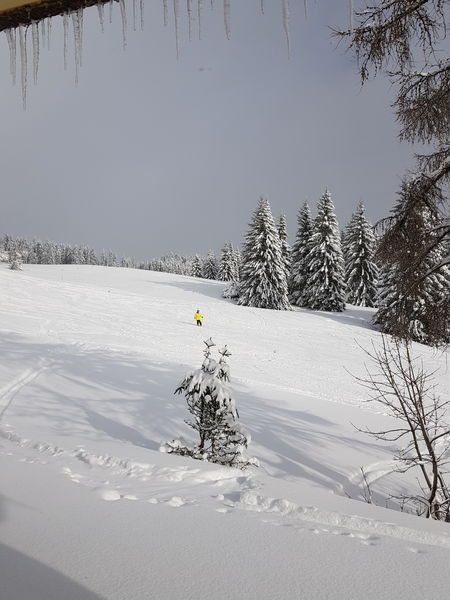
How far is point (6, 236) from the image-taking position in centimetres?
17500

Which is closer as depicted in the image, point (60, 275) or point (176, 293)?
point (176, 293)

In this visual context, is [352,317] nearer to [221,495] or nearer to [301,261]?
[301,261]

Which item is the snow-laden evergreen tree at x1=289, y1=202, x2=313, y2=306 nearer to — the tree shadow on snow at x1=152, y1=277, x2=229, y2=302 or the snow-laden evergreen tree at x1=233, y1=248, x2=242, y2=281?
the tree shadow on snow at x1=152, y1=277, x2=229, y2=302

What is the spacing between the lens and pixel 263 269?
38.0m

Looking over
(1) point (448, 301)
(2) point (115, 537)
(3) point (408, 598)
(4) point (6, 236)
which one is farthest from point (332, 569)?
(4) point (6, 236)

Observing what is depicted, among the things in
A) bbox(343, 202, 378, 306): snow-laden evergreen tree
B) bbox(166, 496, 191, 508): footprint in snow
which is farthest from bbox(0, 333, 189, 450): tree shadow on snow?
bbox(343, 202, 378, 306): snow-laden evergreen tree

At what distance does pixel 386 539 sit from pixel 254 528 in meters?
0.95

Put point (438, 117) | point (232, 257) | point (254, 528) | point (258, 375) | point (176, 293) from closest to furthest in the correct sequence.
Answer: point (254, 528) → point (438, 117) → point (258, 375) → point (176, 293) → point (232, 257)

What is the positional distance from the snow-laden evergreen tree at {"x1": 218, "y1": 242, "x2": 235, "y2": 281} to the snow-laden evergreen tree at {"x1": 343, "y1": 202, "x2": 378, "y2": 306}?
79.9ft

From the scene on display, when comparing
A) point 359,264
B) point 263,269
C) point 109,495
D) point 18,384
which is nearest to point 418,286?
point 109,495

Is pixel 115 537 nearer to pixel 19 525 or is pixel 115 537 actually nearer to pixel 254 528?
pixel 19 525

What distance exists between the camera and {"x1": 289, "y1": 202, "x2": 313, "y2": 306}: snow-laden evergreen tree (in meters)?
42.7

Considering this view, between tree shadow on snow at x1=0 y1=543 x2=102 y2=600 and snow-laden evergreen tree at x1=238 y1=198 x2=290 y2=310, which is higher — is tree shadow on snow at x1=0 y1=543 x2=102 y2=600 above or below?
below

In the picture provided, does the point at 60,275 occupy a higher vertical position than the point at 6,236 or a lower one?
lower
